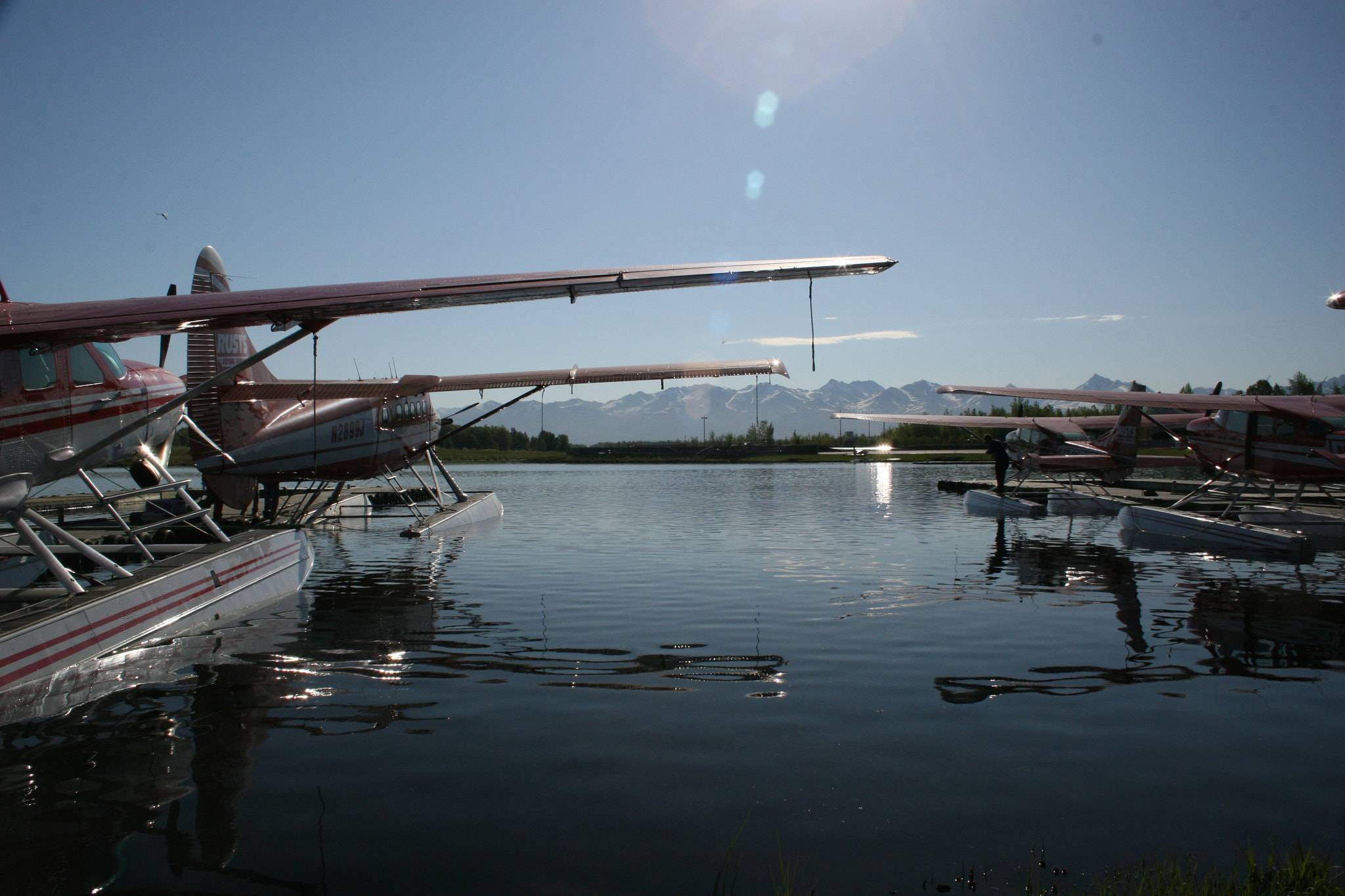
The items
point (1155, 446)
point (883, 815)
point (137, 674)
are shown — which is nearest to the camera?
point (883, 815)

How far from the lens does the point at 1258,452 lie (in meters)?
16.2

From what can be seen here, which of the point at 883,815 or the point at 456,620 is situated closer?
the point at 883,815

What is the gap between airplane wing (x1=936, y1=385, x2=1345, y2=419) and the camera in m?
15.7

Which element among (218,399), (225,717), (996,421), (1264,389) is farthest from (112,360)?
(1264,389)

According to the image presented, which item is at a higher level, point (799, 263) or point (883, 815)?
point (799, 263)

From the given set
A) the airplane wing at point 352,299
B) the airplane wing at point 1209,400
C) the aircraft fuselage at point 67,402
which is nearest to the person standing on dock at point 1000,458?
the airplane wing at point 1209,400

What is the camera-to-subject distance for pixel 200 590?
26.3 ft

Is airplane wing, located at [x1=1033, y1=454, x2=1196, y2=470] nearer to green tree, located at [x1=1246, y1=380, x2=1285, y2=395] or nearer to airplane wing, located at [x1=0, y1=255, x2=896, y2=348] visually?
airplane wing, located at [x1=0, y1=255, x2=896, y2=348]

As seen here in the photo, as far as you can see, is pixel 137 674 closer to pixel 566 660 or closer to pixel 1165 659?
pixel 566 660

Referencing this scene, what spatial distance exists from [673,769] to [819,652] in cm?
305

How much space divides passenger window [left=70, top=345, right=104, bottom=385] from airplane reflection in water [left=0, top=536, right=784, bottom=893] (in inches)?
105

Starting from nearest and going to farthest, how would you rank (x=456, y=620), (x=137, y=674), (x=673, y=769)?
(x=673, y=769) → (x=137, y=674) → (x=456, y=620)

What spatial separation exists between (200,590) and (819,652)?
6.26 m

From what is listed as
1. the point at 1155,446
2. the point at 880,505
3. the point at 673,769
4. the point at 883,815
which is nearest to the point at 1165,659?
the point at 883,815
